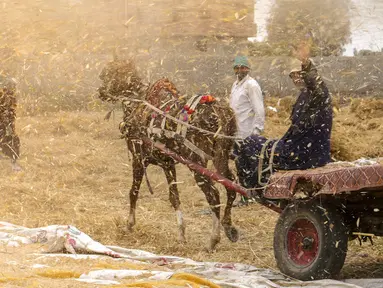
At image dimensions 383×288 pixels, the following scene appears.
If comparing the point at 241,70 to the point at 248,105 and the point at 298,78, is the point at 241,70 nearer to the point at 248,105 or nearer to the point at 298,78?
the point at 248,105

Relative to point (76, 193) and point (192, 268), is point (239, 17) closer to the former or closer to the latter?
point (76, 193)

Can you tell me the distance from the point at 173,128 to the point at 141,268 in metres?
2.27

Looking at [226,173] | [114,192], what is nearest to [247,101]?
[226,173]

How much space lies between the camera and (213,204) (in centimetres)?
855

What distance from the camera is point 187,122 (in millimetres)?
8461

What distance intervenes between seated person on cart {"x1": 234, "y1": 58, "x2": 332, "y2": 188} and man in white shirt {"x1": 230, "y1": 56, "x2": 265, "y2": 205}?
2.58 m

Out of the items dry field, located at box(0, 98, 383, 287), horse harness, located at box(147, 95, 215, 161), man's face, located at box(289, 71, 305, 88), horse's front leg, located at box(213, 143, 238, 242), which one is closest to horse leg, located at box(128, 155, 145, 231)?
dry field, located at box(0, 98, 383, 287)

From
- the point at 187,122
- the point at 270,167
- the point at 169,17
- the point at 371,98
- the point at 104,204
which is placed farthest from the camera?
the point at 169,17

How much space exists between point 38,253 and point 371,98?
1106 centimetres

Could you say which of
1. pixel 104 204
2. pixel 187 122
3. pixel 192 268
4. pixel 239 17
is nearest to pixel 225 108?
pixel 187 122

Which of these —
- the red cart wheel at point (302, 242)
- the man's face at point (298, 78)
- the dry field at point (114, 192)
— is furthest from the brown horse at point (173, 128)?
the red cart wheel at point (302, 242)

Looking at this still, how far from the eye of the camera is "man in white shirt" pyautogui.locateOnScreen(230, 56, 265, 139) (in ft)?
33.1

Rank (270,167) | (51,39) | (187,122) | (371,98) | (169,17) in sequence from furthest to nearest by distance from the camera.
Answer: (169,17) → (51,39) → (371,98) → (187,122) → (270,167)

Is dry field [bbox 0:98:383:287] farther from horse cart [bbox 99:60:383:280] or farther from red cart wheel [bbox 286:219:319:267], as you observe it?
red cart wheel [bbox 286:219:319:267]
